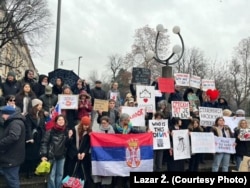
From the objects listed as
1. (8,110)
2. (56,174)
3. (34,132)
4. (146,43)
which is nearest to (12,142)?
(8,110)

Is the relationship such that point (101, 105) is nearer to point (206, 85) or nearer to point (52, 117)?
point (52, 117)

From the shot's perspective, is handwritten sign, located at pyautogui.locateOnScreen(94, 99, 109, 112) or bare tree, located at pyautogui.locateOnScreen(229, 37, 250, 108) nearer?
handwritten sign, located at pyautogui.locateOnScreen(94, 99, 109, 112)

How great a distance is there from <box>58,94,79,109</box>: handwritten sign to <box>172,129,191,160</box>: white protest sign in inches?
96.3

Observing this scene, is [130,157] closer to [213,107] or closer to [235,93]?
[213,107]

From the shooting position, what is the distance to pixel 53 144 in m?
7.07

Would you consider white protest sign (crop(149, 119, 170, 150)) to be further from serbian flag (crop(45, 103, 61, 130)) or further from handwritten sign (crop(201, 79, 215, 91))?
handwritten sign (crop(201, 79, 215, 91))

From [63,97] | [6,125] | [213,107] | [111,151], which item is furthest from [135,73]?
[6,125]

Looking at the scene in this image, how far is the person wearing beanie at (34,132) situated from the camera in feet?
25.0

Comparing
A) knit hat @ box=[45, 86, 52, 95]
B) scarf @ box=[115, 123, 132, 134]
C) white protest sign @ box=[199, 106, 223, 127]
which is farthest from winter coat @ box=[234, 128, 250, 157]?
knit hat @ box=[45, 86, 52, 95]

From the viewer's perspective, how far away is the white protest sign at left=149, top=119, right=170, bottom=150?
8.65m

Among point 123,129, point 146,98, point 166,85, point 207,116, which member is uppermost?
point 166,85

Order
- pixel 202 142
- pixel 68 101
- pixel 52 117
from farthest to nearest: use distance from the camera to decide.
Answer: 1. pixel 202 142
2. pixel 68 101
3. pixel 52 117

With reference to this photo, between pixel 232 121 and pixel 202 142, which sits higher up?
pixel 232 121

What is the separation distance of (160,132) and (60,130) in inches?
104
